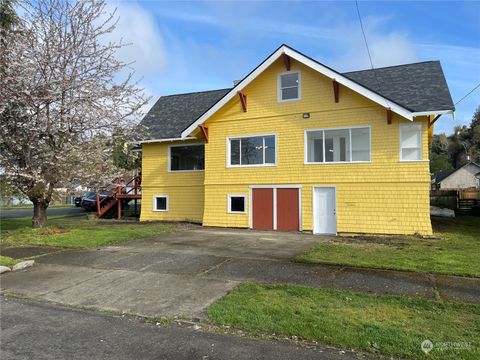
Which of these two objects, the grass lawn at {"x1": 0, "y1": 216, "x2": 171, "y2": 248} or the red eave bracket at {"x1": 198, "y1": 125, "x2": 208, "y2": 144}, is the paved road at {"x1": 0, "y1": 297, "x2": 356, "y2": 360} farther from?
the red eave bracket at {"x1": 198, "y1": 125, "x2": 208, "y2": 144}

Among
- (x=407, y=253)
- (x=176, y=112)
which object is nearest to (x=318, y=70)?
(x=407, y=253)

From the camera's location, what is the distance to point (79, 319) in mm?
5781

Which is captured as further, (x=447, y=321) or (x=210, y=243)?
(x=210, y=243)

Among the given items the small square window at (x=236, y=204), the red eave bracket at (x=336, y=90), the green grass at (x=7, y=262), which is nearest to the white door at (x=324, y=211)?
the small square window at (x=236, y=204)

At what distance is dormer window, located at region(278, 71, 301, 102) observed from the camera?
16.5m

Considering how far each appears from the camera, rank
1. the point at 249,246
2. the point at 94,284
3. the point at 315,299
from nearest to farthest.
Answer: the point at 315,299 < the point at 94,284 < the point at 249,246

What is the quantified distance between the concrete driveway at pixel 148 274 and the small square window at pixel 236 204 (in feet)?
14.3

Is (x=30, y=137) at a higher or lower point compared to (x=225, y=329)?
higher

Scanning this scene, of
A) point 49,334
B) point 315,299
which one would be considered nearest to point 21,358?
point 49,334

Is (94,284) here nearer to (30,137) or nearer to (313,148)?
(30,137)

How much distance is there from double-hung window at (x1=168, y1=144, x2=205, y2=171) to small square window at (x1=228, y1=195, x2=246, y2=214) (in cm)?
290

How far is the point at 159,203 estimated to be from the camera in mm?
20766

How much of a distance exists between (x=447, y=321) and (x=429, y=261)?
4.20 m

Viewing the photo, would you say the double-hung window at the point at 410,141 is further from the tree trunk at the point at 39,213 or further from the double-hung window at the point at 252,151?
the tree trunk at the point at 39,213
